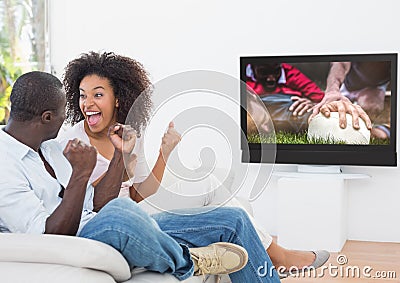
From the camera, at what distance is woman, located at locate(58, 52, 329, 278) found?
2291 mm

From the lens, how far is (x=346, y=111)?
435 centimetres

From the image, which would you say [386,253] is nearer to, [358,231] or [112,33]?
[358,231]

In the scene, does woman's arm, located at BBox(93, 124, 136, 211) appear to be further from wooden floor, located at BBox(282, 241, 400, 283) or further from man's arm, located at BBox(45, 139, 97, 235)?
wooden floor, located at BBox(282, 241, 400, 283)

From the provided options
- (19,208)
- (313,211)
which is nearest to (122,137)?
(19,208)

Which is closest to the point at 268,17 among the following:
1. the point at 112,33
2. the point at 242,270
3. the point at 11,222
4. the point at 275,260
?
the point at 112,33

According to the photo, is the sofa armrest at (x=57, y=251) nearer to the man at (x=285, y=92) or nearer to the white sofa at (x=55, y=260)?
the white sofa at (x=55, y=260)

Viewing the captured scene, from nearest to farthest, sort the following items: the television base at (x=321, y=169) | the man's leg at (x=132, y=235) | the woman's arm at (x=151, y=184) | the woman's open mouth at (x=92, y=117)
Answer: the man's leg at (x=132, y=235) < the woman's open mouth at (x=92, y=117) < the woman's arm at (x=151, y=184) < the television base at (x=321, y=169)

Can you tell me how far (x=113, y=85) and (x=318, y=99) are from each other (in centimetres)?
229

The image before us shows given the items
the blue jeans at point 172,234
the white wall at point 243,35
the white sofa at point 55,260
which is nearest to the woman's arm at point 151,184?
the blue jeans at point 172,234

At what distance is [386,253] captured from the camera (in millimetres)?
4195

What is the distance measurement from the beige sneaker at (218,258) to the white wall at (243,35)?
2.41 m

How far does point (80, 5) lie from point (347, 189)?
2229 millimetres

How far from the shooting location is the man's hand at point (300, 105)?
175 inches

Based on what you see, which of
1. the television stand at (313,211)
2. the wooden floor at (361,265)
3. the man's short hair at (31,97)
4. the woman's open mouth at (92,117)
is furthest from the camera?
the television stand at (313,211)
